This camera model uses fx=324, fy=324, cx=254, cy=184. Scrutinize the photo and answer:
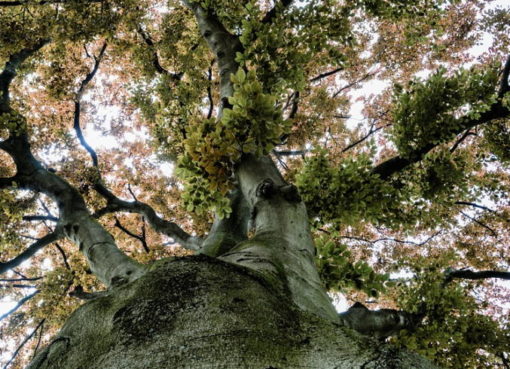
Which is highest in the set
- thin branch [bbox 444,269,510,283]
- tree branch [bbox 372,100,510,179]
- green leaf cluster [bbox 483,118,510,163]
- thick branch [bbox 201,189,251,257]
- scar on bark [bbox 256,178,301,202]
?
green leaf cluster [bbox 483,118,510,163]

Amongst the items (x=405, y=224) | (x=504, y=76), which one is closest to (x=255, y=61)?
(x=405, y=224)

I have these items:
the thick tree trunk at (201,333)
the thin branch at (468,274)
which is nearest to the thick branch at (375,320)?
the thin branch at (468,274)

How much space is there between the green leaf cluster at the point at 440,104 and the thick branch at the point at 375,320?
88.1 inches

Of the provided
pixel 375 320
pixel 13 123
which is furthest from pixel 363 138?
pixel 13 123

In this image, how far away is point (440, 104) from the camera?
15.2 ft

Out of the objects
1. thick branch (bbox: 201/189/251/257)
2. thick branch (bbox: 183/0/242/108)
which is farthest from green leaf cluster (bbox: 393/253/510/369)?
thick branch (bbox: 183/0/242/108)

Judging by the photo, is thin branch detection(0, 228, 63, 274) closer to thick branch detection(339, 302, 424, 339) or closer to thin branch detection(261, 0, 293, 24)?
thick branch detection(339, 302, 424, 339)

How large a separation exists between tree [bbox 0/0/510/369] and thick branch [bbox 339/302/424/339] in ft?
0.11

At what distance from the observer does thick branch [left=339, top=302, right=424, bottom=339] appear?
3.54 metres

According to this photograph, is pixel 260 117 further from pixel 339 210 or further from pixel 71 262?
pixel 71 262

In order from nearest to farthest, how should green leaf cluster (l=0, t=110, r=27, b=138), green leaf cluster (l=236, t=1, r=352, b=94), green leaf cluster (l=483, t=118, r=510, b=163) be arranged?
green leaf cluster (l=236, t=1, r=352, b=94) → green leaf cluster (l=0, t=110, r=27, b=138) → green leaf cluster (l=483, t=118, r=510, b=163)

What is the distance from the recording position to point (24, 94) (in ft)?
33.5

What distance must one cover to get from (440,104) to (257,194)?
327 centimetres

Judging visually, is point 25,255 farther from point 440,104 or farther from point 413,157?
point 440,104
